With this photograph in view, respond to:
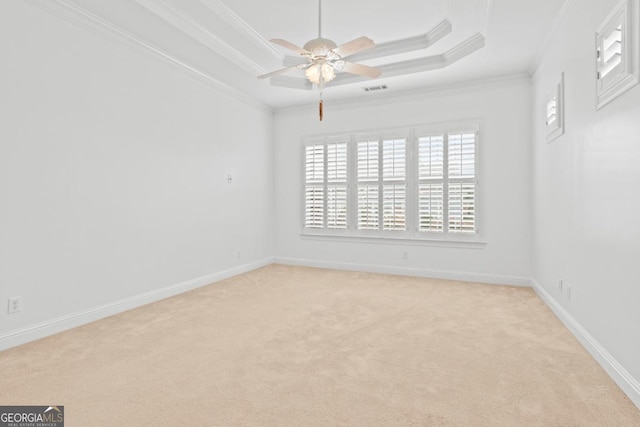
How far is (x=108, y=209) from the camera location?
3.46 m

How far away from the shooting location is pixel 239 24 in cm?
355

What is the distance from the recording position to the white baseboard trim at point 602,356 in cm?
196

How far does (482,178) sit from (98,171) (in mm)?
4722

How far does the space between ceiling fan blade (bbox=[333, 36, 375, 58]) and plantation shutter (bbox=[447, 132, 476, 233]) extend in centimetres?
272

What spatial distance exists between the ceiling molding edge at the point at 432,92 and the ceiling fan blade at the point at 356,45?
266cm

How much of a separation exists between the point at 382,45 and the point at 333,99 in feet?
5.48

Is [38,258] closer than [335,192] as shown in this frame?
Yes

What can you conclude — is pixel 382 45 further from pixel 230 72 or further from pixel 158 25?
pixel 158 25

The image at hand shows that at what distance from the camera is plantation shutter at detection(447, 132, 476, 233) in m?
4.92

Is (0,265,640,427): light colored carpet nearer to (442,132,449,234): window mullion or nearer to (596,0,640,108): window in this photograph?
(442,132,449,234): window mullion

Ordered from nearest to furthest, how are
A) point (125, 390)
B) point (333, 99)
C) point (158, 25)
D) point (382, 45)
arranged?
1. point (125, 390)
2. point (158, 25)
3. point (382, 45)
4. point (333, 99)

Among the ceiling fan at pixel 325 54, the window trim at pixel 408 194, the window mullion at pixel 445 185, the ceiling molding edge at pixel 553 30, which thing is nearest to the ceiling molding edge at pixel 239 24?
the ceiling fan at pixel 325 54

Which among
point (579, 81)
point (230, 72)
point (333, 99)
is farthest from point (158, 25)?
point (579, 81)

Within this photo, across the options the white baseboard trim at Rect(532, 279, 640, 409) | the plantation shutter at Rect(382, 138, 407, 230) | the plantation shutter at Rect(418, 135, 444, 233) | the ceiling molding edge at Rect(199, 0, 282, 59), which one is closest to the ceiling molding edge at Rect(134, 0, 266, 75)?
the ceiling molding edge at Rect(199, 0, 282, 59)
